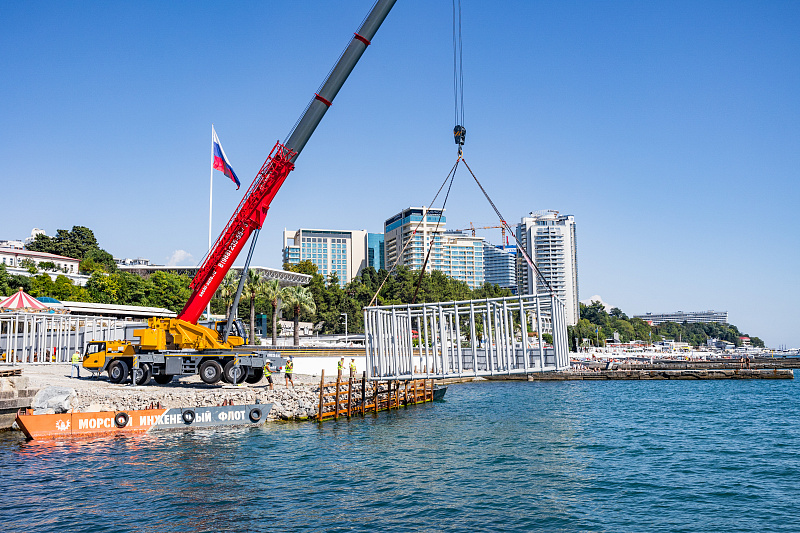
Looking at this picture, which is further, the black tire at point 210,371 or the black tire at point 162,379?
the black tire at point 162,379

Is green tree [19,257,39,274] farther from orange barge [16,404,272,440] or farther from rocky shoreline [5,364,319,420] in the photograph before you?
orange barge [16,404,272,440]

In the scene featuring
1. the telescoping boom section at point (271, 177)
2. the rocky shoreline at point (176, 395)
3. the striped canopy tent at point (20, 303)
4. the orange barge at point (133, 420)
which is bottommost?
the orange barge at point (133, 420)

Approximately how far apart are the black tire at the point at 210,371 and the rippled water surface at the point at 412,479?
6.07 metres

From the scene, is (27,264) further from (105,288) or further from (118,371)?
(118,371)

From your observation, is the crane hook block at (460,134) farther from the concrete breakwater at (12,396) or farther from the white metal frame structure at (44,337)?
the white metal frame structure at (44,337)

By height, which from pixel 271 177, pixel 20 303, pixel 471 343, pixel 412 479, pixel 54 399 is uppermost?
pixel 271 177

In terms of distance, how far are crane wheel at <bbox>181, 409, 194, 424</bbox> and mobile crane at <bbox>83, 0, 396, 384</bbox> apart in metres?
6.16

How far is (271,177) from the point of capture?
3197cm

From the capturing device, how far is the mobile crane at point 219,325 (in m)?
31.1

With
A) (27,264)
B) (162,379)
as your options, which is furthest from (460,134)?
(27,264)

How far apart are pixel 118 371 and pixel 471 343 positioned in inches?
804

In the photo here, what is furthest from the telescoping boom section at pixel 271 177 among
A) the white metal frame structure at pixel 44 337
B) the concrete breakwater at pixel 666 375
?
the concrete breakwater at pixel 666 375

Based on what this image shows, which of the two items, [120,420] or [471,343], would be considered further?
[471,343]

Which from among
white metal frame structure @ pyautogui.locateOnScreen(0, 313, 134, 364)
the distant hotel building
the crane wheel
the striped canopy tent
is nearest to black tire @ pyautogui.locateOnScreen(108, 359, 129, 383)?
the crane wheel
